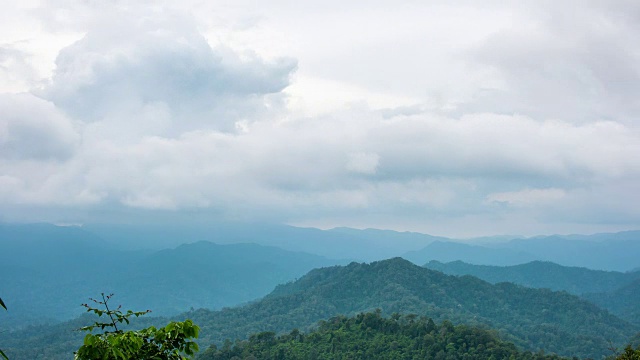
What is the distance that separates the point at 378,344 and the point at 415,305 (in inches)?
2374

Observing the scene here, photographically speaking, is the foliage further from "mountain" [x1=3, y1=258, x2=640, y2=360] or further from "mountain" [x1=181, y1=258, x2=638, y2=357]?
"mountain" [x1=181, y1=258, x2=638, y2=357]

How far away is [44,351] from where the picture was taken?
4978 inches

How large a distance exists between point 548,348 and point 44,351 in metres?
112

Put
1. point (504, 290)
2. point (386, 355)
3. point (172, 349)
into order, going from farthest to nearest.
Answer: point (504, 290) < point (386, 355) < point (172, 349)

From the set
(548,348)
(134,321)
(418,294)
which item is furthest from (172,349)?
(134,321)

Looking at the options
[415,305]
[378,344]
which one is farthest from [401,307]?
[378,344]

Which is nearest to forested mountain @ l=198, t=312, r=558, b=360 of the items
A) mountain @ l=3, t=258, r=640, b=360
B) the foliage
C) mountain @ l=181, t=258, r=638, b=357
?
mountain @ l=3, t=258, r=640, b=360

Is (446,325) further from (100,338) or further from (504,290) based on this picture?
(504,290)

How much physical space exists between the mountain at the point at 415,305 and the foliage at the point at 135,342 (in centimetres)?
11831

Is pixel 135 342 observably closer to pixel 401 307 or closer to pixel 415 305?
pixel 401 307

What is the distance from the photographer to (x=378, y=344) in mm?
70562

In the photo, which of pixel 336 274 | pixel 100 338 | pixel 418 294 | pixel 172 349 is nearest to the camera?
pixel 100 338

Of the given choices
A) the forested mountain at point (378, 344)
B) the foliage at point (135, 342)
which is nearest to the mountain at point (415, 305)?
the forested mountain at point (378, 344)

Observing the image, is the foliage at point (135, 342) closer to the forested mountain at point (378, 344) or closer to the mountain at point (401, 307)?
the forested mountain at point (378, 344)
